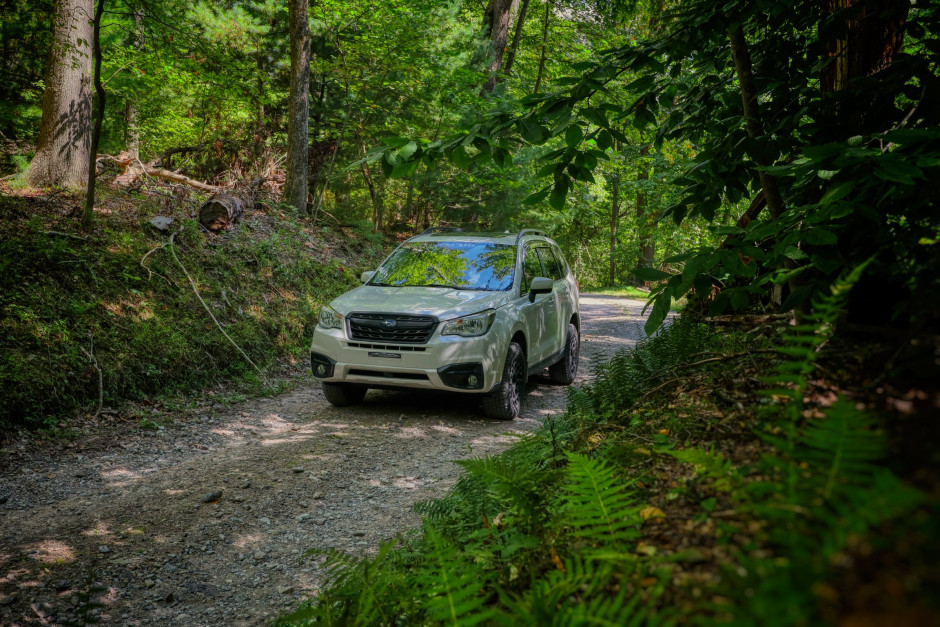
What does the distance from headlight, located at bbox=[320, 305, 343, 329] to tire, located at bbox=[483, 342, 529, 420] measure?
6.44 ft

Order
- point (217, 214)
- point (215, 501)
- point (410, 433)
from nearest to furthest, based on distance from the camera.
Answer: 1. point (215, 501)
2. point (410, 433)
3. point (217, 214)

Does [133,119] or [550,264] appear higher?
[133,119]

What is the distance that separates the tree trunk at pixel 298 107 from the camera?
1340cm

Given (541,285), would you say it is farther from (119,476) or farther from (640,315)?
(119,476)

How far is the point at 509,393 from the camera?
278 inches

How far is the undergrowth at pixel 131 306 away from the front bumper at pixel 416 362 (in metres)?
2.17

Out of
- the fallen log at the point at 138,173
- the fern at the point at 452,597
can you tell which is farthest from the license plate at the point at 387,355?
the fallen log at the point at 138,173

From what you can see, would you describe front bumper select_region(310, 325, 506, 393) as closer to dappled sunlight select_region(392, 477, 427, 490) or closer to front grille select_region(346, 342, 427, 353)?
front grille select_region(346, 342, 427, 353)

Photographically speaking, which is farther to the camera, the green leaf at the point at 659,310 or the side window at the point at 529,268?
the side window at the point at 529,268

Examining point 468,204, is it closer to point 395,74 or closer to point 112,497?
point 395,74

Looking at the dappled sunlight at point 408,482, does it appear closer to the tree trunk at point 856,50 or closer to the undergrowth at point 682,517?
the undergrowth at point 682,517

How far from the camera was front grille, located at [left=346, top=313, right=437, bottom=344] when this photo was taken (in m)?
6.66

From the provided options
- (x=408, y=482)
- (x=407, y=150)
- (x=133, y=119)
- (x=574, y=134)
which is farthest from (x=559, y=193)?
(x=133, y=119)

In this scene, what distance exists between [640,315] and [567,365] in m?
5.53
